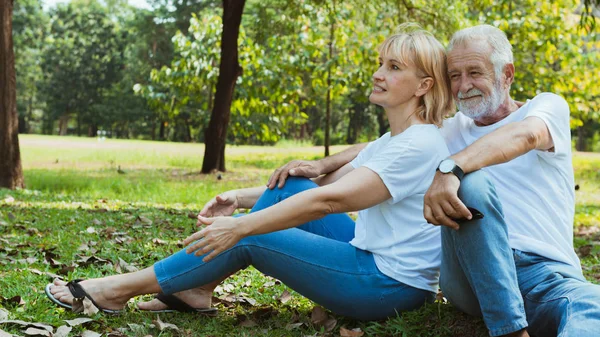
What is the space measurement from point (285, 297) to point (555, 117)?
191cm

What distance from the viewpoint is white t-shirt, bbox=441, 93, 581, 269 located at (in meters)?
2.89

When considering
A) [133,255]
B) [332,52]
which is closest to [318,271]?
[133,255]

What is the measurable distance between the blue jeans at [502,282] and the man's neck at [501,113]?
0.70 m

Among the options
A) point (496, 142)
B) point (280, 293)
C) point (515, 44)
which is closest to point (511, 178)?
point (496, 142)

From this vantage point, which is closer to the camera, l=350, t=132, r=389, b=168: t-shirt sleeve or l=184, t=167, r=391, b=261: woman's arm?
l=184, t=167, r=391, b=261: woman's arm

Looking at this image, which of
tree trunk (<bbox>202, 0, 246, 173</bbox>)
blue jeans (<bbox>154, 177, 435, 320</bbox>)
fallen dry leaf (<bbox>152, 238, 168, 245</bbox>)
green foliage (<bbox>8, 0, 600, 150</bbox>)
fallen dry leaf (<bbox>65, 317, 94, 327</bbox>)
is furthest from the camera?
green foliage (<bbox>8, 0, 600, 150</bbox>)

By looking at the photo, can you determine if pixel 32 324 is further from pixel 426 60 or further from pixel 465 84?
pixel 465 84

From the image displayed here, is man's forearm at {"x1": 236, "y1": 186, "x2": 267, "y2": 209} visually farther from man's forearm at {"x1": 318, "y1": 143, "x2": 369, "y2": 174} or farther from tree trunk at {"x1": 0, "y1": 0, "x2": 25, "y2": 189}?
tree trunk at {"x1": 0, "y1": 0, "x2": 25, "y2": 189}

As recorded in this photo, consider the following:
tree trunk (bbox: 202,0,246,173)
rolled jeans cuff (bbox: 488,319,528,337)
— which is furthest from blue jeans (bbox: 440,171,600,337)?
tree trunk (bbox: 202,0,246,173)

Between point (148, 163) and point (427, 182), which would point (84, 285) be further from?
point (148, 163)

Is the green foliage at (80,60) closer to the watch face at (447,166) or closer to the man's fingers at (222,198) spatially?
the man's fingers at (222,198)

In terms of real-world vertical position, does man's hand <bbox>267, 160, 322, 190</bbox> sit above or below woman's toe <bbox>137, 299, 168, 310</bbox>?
above

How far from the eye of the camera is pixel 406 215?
2.98 meters

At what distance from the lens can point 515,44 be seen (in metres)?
15.7
